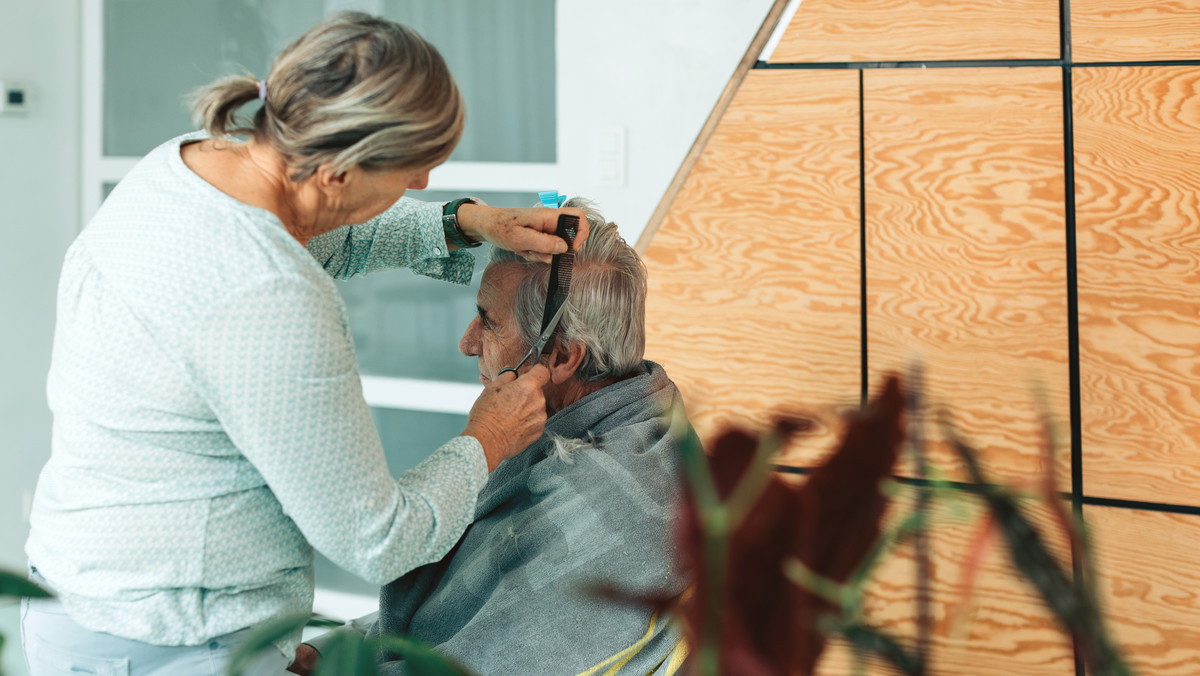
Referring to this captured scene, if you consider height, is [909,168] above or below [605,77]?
below

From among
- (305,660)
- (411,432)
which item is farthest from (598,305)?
(411,432)

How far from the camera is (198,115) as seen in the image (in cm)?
109

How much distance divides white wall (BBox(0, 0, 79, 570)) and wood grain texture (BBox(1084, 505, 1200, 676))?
133 inches

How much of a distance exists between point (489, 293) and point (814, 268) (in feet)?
3.02

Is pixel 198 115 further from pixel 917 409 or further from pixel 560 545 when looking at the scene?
pixel 917 409

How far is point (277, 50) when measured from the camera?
252 cm

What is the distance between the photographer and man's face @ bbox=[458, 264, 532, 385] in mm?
1549

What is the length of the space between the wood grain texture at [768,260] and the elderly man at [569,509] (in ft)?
2.22

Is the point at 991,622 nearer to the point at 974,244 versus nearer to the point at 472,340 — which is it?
the point at 974,244

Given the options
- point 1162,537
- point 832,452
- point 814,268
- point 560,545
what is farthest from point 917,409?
point 1162,537

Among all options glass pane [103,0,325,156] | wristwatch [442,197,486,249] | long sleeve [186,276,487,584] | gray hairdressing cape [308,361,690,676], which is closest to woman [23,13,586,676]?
long sleeve [186,276,487,584]

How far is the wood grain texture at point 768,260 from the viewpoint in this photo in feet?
6.92

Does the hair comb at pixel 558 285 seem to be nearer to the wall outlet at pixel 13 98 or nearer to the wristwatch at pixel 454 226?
the wristwatch at pixel 454 226

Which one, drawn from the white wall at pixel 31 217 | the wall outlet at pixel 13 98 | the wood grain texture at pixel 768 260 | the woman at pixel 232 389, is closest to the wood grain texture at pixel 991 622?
the wood grain texture at pixel 768 260
